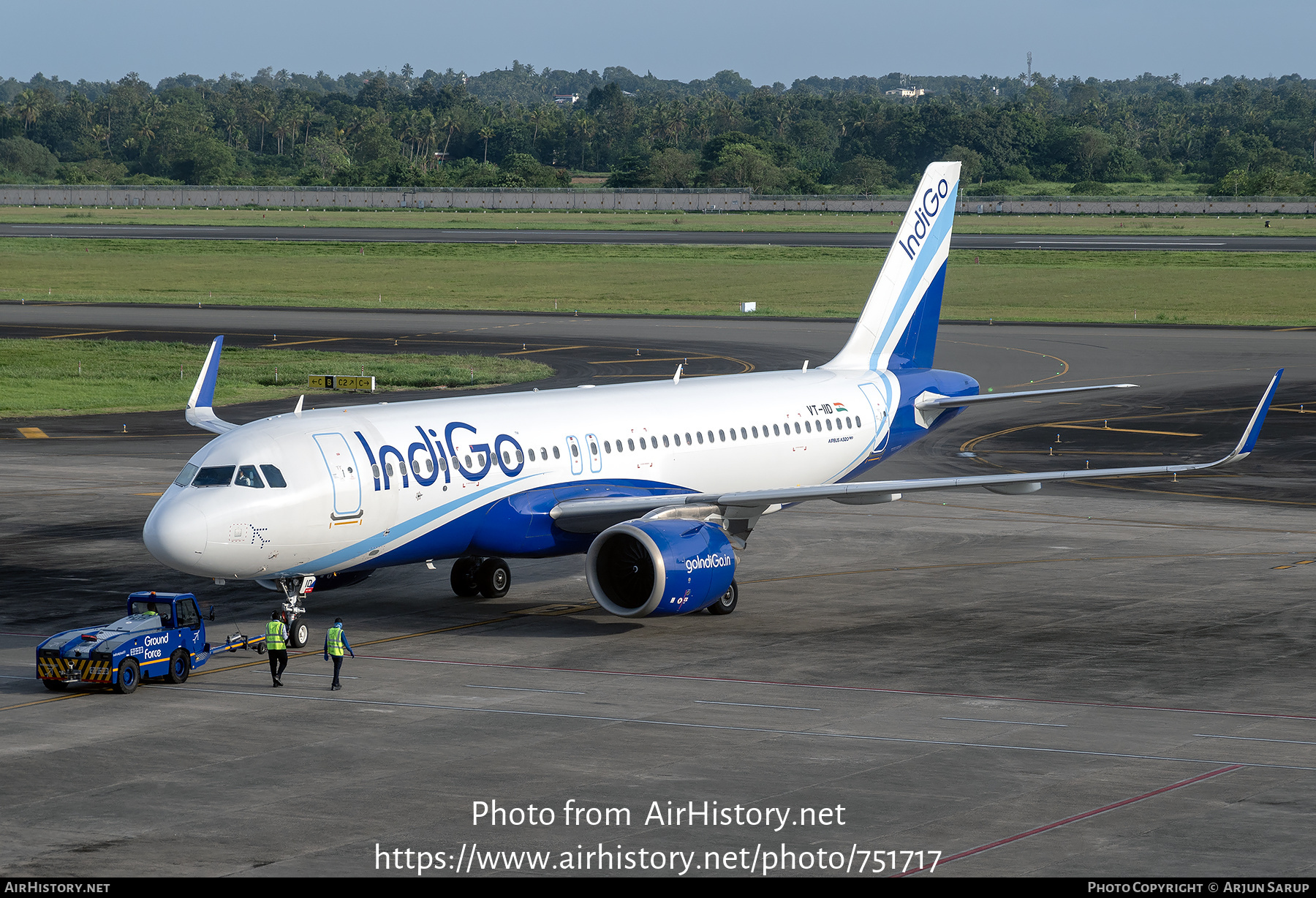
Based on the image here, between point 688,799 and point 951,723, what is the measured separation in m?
6.29

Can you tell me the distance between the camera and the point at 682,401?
39438 mm

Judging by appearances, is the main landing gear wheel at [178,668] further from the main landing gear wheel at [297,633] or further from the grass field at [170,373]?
the grass field at [170,373]

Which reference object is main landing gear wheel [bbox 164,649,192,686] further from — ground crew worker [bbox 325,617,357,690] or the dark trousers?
ground crew worker [bbox 325,617,357,690]

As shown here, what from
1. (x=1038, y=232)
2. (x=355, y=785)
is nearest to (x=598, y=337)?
(x=355, y=785)

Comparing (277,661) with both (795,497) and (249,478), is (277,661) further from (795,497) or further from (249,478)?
(795,497)

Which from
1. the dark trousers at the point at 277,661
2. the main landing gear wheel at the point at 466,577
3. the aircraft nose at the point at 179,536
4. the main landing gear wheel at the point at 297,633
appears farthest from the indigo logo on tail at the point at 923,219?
the dark trousers at the point at 277,661

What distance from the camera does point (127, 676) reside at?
1147 inches

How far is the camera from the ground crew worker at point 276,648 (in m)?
29.4

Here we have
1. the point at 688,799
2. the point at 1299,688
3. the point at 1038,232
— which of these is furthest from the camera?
the point at 1038,232

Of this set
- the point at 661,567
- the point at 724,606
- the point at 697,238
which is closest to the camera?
the point at 661,567

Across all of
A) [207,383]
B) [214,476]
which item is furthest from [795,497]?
[207,383]

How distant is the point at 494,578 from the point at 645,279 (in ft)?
338

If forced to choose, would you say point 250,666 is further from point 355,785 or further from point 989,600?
point 989,600

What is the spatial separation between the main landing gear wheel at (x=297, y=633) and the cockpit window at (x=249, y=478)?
3.17 meters
